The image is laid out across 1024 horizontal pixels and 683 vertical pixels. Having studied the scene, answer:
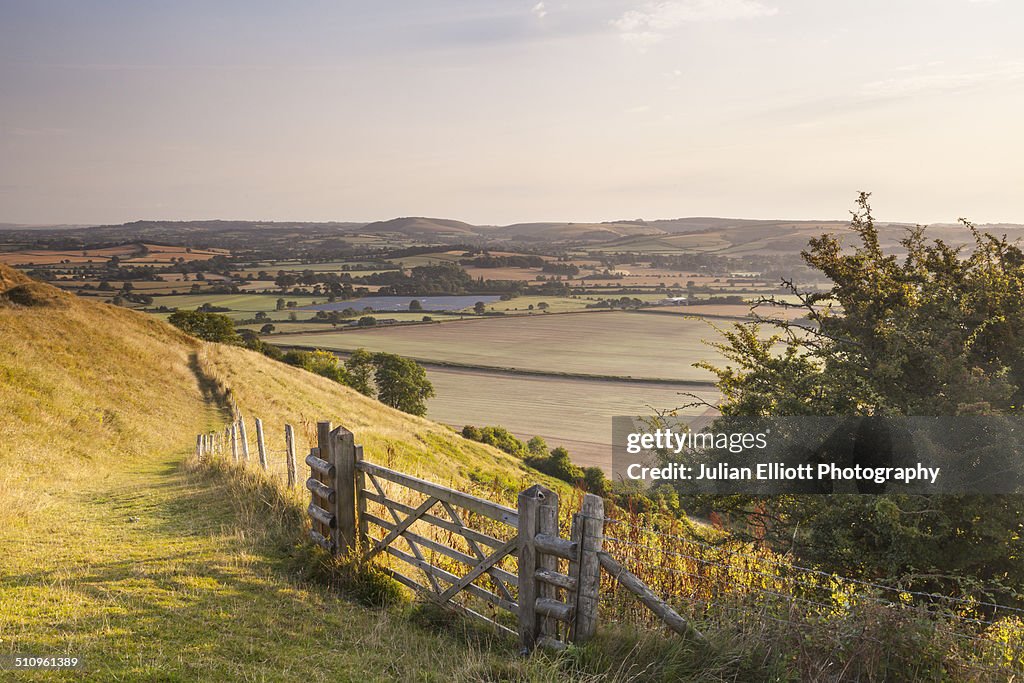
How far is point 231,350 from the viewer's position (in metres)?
48.9

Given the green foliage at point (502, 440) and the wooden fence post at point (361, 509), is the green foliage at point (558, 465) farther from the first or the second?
the wooden fence post at point (361, 509)

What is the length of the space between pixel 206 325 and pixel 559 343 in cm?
4153

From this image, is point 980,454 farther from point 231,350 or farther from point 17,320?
point 231,350

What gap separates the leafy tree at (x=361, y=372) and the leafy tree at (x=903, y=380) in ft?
186

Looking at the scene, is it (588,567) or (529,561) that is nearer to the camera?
(588,567)

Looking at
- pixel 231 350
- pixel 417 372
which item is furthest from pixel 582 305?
pixel 231 350

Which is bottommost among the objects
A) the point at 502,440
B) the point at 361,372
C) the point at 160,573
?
the point at 502,440

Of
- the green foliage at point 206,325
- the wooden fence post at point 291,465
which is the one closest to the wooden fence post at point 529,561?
the wooden fence post at point 291,465

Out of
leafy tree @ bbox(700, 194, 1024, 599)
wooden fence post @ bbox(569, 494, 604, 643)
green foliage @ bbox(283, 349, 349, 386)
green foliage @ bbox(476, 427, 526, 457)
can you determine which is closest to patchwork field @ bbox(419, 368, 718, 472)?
green foliage @ bbox(476, 427, 526, 457)

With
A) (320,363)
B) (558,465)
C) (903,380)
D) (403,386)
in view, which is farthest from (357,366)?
(903,380)

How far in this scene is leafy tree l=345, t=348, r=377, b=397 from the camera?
2731 inches

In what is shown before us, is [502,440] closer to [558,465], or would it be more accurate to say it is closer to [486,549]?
[558,465]

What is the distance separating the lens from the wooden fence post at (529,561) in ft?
21.0

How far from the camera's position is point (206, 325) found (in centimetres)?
7319
